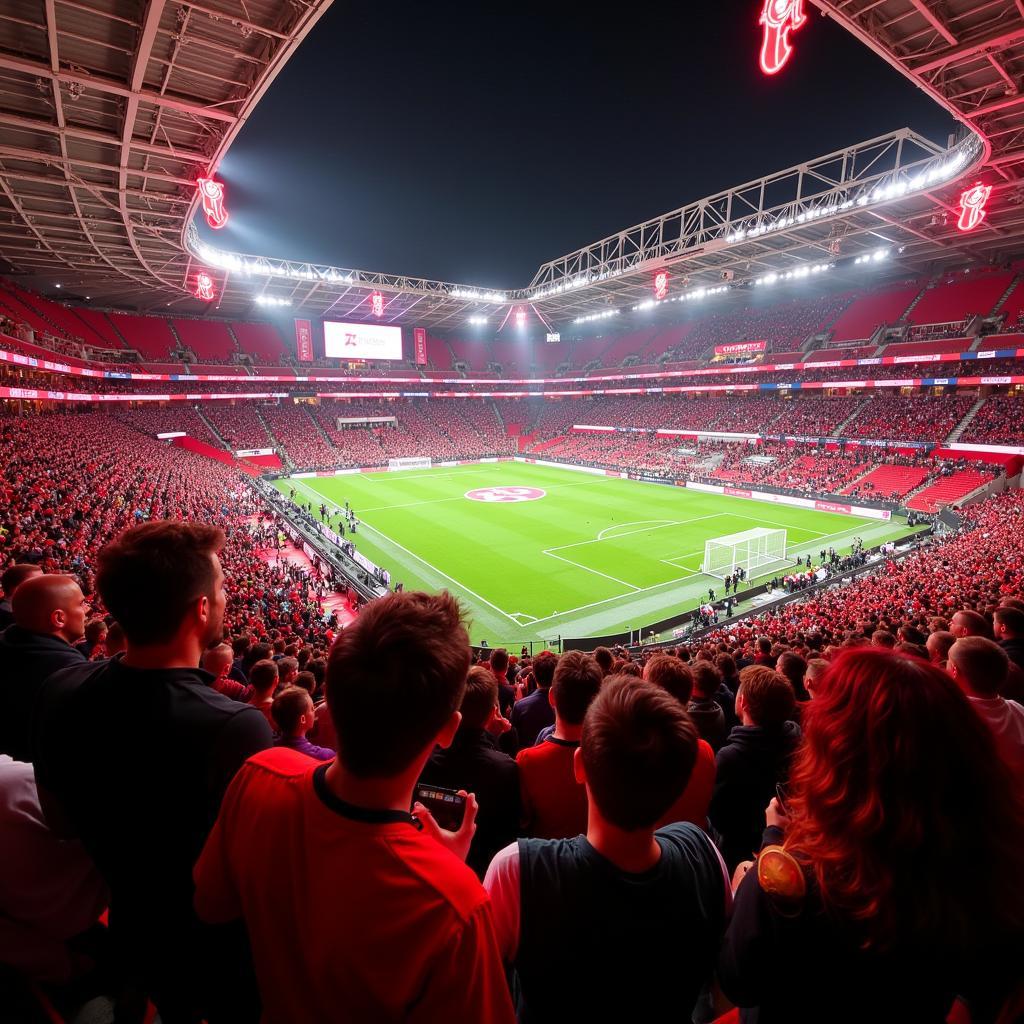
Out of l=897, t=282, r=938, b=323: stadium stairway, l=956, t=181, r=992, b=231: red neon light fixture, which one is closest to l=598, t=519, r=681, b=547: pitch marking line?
l=956, t=181, r=992, b=231: red neon light fixture

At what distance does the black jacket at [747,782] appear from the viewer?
360 cm

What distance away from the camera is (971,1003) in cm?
206

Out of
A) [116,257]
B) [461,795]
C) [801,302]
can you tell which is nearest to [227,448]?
[116,257]

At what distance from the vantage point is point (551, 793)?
329 centimetres

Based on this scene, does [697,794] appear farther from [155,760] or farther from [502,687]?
[502,687]

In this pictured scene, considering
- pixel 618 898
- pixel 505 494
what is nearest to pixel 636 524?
pixel 505 494

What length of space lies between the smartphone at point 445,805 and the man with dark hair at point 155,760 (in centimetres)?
67

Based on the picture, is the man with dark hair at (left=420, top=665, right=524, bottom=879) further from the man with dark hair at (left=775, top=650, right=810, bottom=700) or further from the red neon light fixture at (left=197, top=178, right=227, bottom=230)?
the red neon light fixture at (left=197, top=178, right=227, bottom=230)

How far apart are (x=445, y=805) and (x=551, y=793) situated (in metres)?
1.41

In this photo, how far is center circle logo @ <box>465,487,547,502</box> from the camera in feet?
139

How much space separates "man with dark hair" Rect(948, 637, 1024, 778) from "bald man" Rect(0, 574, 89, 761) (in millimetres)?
5862

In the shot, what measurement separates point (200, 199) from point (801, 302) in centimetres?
5722

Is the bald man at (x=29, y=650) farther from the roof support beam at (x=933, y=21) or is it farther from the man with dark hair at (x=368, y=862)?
the roof support beam at (x=933, y=21)

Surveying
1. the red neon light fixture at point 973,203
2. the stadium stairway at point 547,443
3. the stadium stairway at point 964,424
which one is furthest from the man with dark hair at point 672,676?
the stadium stairway at point 547,443
